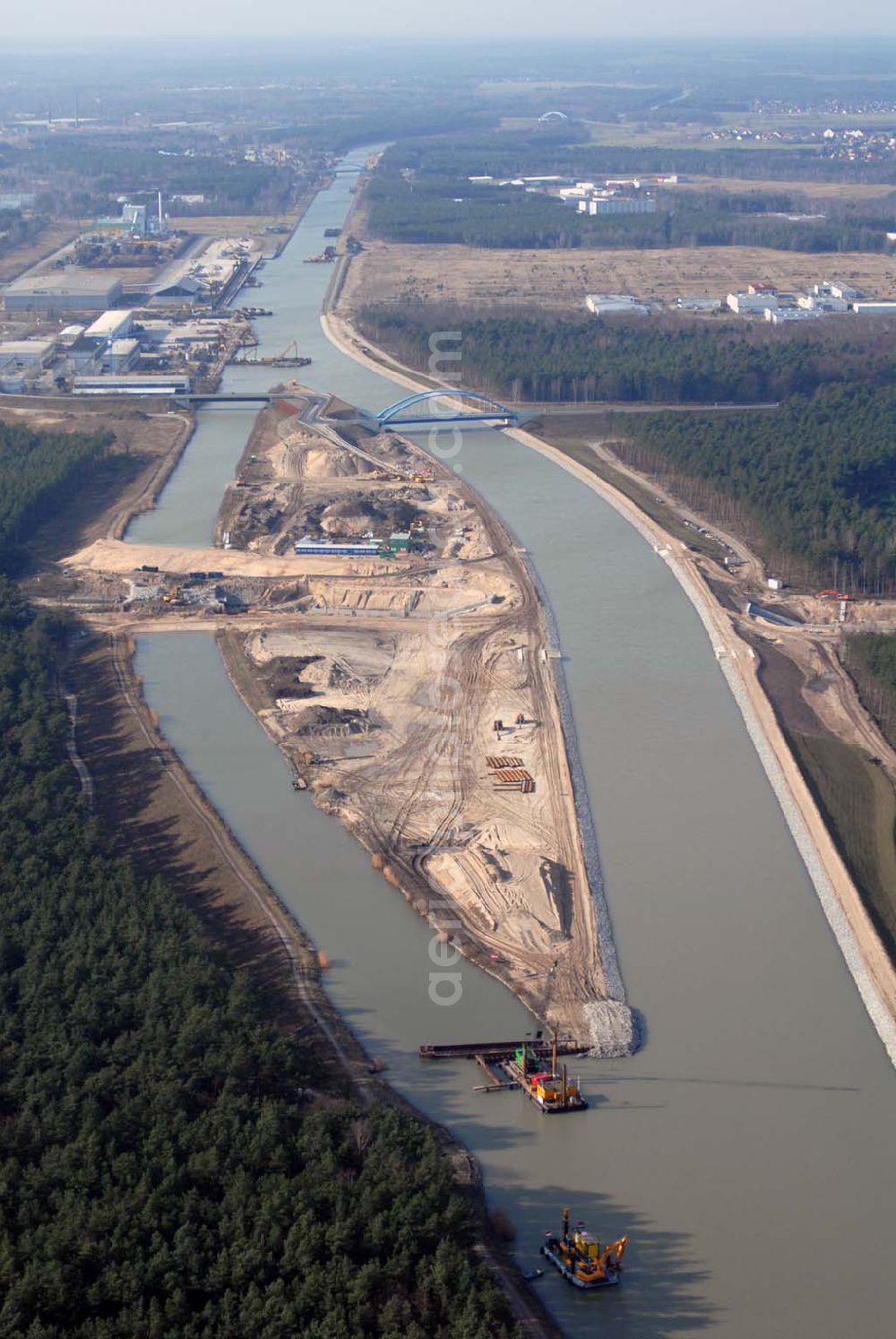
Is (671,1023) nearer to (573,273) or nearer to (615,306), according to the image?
(615,306)

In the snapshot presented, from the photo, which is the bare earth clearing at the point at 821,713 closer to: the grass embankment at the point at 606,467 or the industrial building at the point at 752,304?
the grass embankment at the point at 606,467

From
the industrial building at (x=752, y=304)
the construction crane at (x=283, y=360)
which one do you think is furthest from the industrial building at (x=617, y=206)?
the construction crane at (x=283, y=360)

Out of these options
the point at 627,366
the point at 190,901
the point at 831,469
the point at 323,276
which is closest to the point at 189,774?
the point at 190,901

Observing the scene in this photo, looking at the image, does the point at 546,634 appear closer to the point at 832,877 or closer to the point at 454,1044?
the point at 832,877

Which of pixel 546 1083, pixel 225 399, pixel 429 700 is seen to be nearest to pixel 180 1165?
pixel 546 1083

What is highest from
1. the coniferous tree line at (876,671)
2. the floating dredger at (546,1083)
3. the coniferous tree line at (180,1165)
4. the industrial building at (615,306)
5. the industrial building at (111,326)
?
the coniferous tree line at (180,1165)

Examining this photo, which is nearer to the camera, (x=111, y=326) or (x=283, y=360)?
(x=283, y=360)
